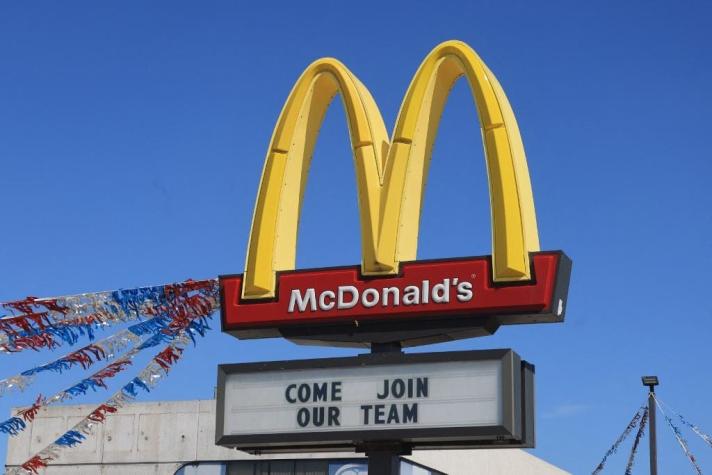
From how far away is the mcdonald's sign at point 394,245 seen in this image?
19406mm

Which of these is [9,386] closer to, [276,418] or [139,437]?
[276,418]

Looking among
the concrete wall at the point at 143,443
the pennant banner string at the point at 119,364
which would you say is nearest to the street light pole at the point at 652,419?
the concrete wall at the point at 143,443

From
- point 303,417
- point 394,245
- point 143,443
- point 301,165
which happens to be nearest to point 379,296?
point 394,245

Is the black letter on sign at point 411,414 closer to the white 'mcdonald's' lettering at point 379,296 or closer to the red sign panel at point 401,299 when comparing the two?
the red sign panel at point 401,299

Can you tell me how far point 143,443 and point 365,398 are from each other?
18.7 meters

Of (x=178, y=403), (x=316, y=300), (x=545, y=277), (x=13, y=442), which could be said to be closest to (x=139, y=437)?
(x=178, y=403)

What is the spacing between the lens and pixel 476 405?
19.3m

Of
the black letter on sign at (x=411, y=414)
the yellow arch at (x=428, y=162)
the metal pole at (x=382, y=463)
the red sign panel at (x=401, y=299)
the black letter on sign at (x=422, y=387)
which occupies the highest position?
the yellow arch at (x=428, y=162)

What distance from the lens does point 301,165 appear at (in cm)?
2191

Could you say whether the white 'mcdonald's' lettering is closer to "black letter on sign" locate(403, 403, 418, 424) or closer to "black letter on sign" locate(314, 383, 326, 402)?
"black letter on sign" locate(314, 383, 326, 402)

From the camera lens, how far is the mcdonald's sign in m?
19.4

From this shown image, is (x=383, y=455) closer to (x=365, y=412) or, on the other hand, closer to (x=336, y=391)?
(x=365, y=412)

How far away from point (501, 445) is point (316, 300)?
375 centimetres

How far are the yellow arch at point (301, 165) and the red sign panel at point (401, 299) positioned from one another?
1.11 ft
